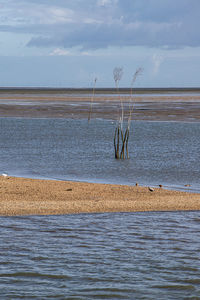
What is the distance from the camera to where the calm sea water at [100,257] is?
7535 mm

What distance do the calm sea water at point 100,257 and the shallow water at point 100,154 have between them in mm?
6765

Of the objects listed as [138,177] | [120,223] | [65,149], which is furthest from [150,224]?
[65,149]

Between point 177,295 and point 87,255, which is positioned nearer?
point 177,295

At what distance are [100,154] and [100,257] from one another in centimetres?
1796

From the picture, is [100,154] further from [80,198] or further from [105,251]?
[105,251]

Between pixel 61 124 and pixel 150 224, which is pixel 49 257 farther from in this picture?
pixel 61 124

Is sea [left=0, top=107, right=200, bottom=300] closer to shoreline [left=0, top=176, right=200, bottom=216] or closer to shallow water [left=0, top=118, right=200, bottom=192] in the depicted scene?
shallow water [left=0, top=118, right=200, bottom=192]

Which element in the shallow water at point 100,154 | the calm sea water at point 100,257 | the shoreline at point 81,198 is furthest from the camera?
the shallow water at point 100,154

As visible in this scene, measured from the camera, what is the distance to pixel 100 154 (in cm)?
2692

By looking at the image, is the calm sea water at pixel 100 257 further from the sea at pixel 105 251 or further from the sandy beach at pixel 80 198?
the sandy beach at pixel 80 198

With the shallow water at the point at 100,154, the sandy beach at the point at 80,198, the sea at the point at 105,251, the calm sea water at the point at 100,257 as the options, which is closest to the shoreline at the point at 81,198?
the sandy beach at the point at 80,198

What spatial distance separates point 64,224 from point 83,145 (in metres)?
19.5

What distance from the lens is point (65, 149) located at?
2906cm

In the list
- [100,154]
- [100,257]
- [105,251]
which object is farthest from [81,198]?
[100,154]
